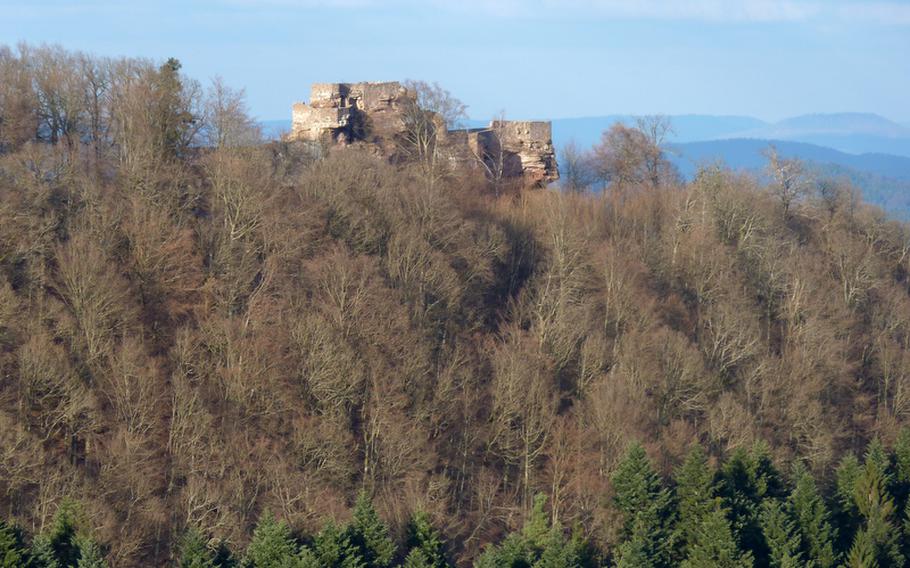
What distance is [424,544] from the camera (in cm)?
2803

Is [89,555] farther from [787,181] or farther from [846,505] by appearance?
[787,181]

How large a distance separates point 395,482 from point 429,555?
5049 millimetres

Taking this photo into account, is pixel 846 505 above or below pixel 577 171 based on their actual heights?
below

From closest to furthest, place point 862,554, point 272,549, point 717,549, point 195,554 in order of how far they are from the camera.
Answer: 1. point 195,554
2. point 272,549
3. point 717,549
4. point 862,554

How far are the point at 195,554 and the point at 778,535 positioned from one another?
14.5 metres

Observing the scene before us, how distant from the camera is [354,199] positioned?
134 ft

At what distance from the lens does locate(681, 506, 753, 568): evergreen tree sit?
95.9 feet

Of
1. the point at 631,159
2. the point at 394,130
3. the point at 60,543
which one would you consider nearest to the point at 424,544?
the point at 60,543

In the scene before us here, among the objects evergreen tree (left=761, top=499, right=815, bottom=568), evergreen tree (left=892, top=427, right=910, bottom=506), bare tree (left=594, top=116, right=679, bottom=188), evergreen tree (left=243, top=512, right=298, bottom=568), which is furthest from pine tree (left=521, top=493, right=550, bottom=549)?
bare tree (left=594, top=116, right=679, bottom=188)

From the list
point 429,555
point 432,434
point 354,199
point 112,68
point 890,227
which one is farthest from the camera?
point 890,227

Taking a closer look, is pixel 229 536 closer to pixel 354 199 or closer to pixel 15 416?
pixel 15 416

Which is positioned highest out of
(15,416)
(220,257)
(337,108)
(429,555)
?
(337,108)

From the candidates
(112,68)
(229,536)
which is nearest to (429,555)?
(229,536)

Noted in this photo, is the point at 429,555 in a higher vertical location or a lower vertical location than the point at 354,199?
lower
